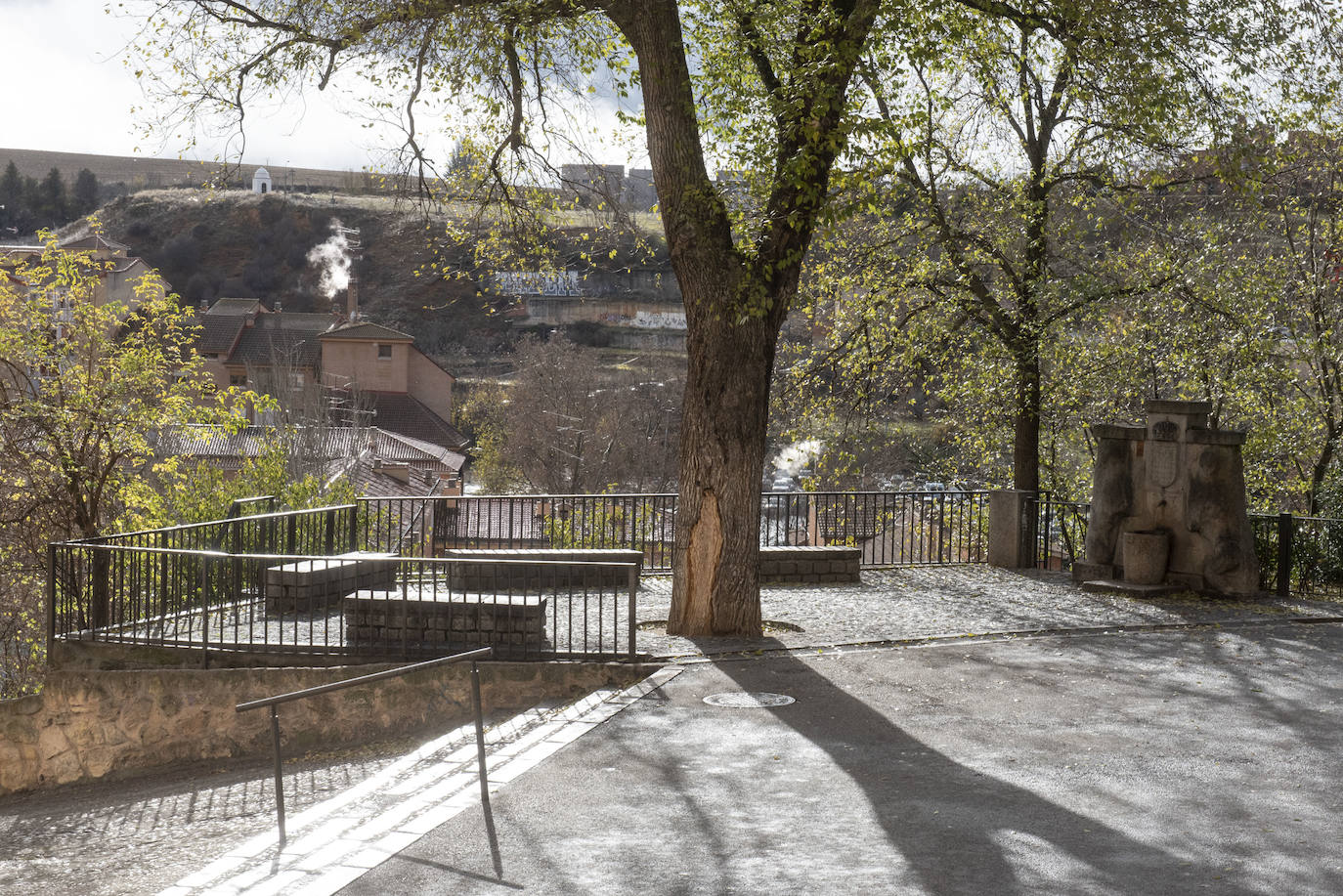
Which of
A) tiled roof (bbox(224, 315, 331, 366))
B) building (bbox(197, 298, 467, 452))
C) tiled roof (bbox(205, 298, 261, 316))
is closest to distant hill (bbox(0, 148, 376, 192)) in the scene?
tiled roof (bbox(205, 298, 261, 316))

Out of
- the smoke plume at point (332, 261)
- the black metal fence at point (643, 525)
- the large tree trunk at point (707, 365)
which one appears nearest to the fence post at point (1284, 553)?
the black metal fence at point (643, 525)

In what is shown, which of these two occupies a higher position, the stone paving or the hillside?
the hillside

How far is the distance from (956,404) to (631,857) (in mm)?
18545

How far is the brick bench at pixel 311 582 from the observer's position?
12.4 meters

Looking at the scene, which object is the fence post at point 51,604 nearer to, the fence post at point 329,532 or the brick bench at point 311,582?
the brick bench at point 311,582

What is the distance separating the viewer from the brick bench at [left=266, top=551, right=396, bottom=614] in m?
12.4

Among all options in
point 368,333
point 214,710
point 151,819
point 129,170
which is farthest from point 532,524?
point 129,170

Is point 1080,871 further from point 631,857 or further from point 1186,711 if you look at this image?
point 1186,711

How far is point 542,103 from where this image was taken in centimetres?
1430

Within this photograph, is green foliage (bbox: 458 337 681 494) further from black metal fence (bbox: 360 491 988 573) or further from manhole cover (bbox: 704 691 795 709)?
manhole cover (bbox: 704 691 795 709)

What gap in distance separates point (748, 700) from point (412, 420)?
63.1 metres

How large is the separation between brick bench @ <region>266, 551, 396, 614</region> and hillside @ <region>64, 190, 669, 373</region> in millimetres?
86369

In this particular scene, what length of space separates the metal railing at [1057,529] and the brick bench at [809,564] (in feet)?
11.1

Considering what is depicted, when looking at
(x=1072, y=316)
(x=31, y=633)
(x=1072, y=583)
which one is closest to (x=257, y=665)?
(x=1072, y=583)
